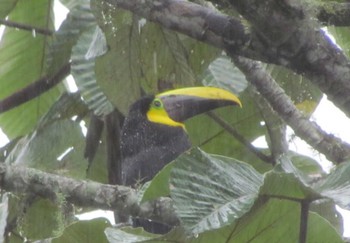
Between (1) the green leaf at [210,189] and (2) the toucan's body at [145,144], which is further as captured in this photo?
(2) the toucan's body at [145,144]

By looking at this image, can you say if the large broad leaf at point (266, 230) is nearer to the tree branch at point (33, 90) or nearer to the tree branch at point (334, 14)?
the tree branch at point (334, 14)

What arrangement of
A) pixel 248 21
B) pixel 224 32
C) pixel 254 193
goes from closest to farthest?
pixel 254 193 < pixel 248 21 < pixel 224 32

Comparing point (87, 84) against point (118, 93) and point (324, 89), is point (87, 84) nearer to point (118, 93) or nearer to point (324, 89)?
point (118, 93)

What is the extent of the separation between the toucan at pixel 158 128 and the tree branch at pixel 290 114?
484 millimetres

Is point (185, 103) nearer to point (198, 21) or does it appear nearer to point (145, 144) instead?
point (145, 144)

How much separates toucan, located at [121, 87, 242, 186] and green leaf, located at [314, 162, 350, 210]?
1542 millimetres

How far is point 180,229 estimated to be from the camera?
2361 mm

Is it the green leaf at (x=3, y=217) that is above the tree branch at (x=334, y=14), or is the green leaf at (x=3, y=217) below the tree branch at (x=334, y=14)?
below

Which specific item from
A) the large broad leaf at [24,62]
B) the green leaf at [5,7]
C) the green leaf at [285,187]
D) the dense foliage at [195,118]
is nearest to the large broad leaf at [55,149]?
the dense foliage at [195,118]

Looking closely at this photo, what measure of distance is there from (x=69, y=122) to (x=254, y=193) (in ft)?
4.85

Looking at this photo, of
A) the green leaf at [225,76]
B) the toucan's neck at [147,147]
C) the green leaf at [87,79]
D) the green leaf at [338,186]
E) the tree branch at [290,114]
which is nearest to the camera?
the green leaf at [338,186]

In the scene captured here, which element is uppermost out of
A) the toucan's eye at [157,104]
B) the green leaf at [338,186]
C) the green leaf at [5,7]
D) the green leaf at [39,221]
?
the green leaf at [338,186]

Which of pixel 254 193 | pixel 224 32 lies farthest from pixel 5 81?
pixel 254 193

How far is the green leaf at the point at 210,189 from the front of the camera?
7.36ft
